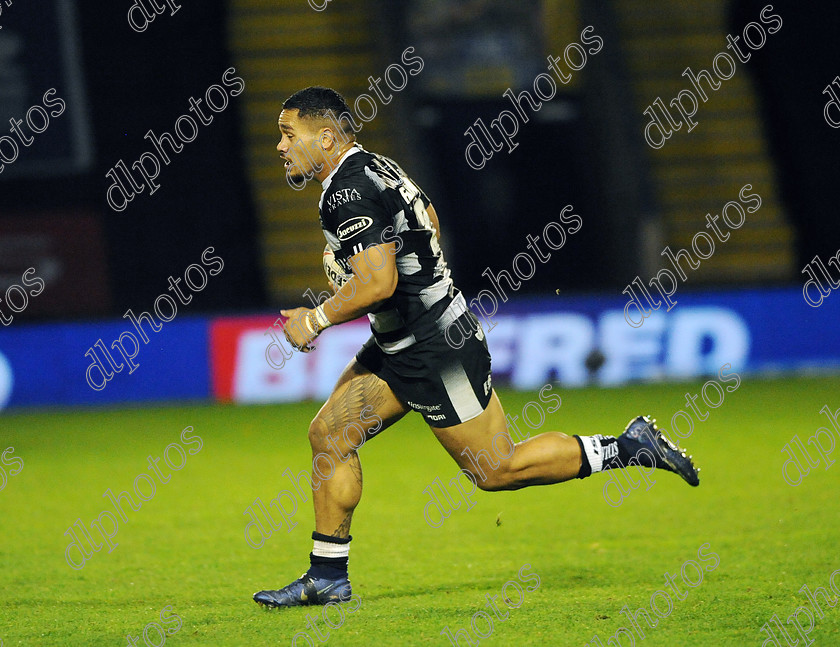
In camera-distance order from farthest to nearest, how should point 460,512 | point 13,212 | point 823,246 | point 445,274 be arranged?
point 823,246 < point 13,212 < point 460,512 < point 445,274

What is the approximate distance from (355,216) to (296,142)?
0.41 m

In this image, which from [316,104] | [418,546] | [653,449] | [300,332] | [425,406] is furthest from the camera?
[418,546]

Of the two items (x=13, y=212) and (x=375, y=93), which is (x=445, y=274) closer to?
(x=13, y=212)

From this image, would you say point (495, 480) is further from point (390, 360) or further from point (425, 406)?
point (390, 360)

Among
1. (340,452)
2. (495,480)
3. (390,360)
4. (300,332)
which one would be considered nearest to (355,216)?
(300,332)

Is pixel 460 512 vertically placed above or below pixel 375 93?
below

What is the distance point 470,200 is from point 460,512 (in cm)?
958

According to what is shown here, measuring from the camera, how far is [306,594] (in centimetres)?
466

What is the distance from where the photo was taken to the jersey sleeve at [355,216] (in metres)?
4.34

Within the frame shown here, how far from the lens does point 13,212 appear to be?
12195 millimetres

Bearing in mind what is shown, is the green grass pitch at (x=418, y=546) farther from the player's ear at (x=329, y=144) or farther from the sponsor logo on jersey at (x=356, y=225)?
the player's ear at (x=329, y=144)

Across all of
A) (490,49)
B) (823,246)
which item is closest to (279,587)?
(823,246)

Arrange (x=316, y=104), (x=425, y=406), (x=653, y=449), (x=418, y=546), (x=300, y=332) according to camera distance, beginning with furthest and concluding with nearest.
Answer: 1. (x=418, y=546)
2. (x=653, y=449)
3. (x=425, y=406)
4. (x=316, y=104)
5. (x=300, y=332)

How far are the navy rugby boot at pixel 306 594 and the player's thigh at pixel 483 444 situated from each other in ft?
2.34
